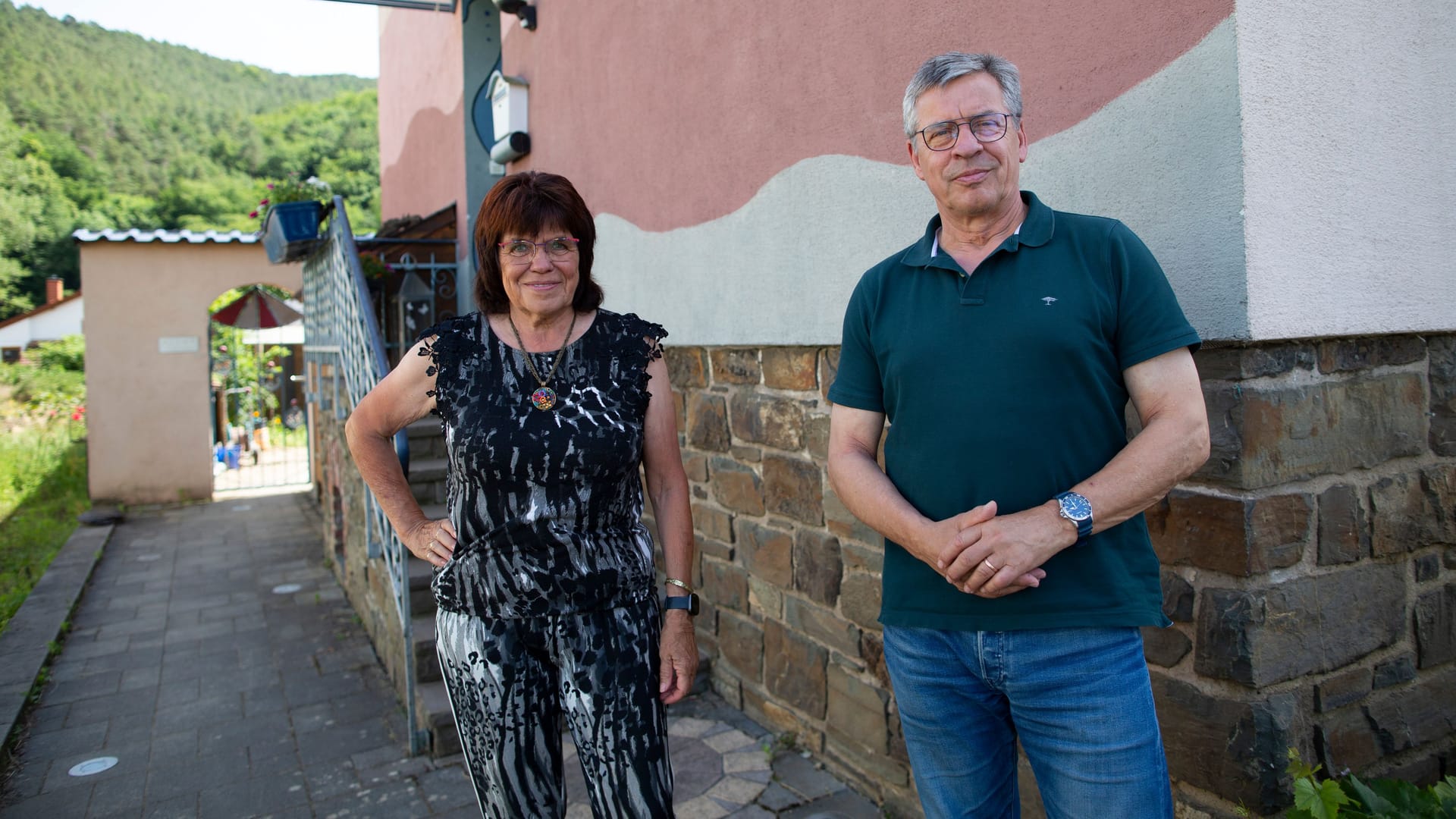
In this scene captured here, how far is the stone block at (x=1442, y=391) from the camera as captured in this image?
209 cm

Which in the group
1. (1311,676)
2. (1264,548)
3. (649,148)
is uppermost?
(649,148)

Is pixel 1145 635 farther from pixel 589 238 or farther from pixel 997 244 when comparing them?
pixel 589 238

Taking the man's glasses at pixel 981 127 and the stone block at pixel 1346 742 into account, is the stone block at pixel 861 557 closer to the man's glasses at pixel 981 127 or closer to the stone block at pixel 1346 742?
the stone block at pixel 1346 742

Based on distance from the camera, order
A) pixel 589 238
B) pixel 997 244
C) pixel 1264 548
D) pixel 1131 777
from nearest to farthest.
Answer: pixel 1131 777
pixel 997 244
pixel 1264 548
pixel 589 238

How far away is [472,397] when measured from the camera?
6.02 feet

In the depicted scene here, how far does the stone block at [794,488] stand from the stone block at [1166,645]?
122 cm

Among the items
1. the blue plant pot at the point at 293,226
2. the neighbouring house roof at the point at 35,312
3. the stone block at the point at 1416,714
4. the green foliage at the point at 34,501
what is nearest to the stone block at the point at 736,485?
the stone block at the point at 1416,714

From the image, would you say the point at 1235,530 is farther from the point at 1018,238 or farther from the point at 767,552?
the point at 767,552

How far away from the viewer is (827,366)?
293 centimetres

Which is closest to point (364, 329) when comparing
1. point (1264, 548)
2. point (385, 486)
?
point (385, 486)

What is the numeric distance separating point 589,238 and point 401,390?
512 millimetres

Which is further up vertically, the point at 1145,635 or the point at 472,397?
the point at 472,397

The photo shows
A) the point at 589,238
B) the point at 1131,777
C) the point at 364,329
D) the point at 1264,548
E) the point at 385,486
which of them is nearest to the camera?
the point at 1131,777

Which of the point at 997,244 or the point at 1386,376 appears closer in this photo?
the point at 997,244
